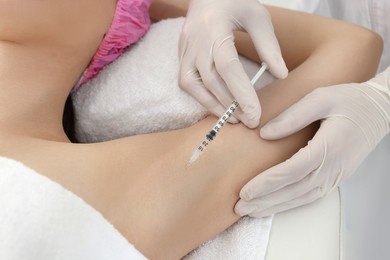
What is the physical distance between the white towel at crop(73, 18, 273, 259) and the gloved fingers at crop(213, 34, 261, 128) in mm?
110

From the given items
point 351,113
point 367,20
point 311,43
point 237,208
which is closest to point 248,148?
point 237,208

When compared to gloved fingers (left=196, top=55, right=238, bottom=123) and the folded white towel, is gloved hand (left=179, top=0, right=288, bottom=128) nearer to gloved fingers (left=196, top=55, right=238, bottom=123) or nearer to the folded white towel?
gloved fingers (left=196, top=55, right=238, bottom=123)

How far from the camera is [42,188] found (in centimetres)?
67

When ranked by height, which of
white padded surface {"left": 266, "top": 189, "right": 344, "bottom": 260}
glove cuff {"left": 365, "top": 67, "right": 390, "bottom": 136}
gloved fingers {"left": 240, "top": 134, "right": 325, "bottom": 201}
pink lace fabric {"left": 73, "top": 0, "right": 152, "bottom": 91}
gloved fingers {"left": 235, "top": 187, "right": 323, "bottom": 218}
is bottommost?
white padded surface {"left": 266, "top": 189, "right": 344, "bottom": 260}

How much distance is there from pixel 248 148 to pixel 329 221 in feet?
0.71

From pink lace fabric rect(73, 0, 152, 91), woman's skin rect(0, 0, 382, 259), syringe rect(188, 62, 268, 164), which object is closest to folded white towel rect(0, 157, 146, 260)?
woman's skin rect(0, 0, 382, 259)

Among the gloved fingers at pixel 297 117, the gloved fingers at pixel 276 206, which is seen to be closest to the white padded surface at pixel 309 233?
the gloved fingers at pixel 276 206

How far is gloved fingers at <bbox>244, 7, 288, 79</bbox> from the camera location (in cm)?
97

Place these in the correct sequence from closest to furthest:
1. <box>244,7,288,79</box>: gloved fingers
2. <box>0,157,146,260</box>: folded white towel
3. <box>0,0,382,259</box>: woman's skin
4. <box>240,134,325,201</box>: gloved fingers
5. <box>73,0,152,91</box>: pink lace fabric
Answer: <box>0,157,146,260</box>: folded white towel
<box>0,0,382,259</box>: woman's skin
<box>240,134,325,201</box>: gloved fingers
<box>244,7,288,79</box>: gloved fingers
<box>73,0,152,91</box>: pink lace fabric

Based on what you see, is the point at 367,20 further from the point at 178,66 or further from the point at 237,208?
the point at 237,208

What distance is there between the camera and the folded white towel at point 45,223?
64cm

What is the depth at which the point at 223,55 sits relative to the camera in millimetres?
951

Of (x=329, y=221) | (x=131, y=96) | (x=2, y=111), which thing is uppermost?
(x=2, y=111)

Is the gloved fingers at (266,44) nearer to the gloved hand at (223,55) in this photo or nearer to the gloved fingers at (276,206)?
the gloved hand at (223,55)
